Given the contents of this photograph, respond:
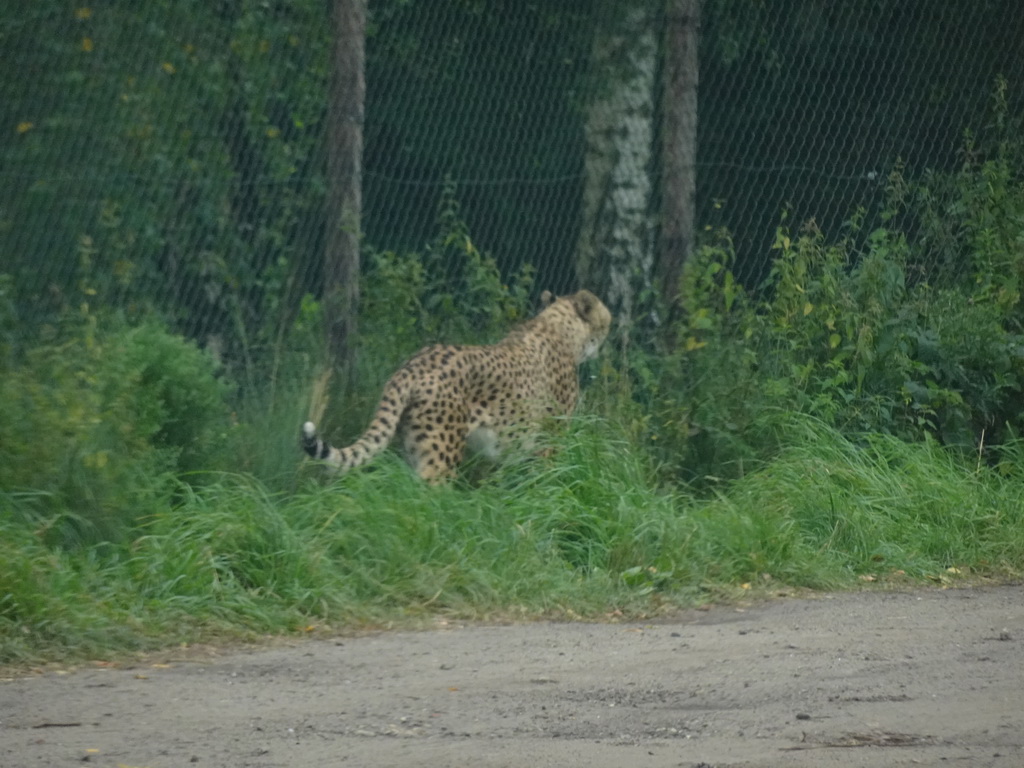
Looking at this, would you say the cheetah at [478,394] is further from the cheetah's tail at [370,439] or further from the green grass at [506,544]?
the green grass at [506,544]

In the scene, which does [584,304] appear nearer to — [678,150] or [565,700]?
[678,150]

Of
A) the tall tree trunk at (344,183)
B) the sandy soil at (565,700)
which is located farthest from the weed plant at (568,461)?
the sandy soil at (565,700)

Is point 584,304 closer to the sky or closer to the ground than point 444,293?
closer to the sky

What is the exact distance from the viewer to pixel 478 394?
7.63 meters

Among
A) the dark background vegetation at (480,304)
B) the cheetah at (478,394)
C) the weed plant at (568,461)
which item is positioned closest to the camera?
the weed plant at (568,461)

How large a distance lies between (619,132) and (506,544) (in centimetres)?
292

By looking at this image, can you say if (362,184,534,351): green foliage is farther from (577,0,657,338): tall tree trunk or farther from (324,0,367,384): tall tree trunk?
(577,0,657,338): tall tree trunk

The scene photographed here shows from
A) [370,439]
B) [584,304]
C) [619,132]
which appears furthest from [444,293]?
[370,439]

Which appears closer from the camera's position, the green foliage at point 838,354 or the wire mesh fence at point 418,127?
the wire mesh fence at point 418,127

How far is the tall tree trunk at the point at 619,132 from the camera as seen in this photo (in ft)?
28.2

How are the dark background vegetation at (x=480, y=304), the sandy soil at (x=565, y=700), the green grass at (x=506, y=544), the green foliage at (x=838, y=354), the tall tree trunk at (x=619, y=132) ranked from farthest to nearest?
the tall tree trunk at (x=619, y=132) → the green foliage at (x=838, y=354) → the dark background vegetation at (x=480, y=304) → the green grass at (x=506, y=544) → the sandy soil at (x=565, y=700)

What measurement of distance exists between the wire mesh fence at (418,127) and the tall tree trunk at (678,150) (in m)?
0.18

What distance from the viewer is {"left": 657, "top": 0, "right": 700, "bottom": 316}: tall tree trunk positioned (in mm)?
8500

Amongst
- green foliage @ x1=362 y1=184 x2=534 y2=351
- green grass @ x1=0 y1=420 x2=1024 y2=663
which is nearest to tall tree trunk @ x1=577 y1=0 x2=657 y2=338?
green foliage @ x1=362 y1=184 x2=534 y2=351
